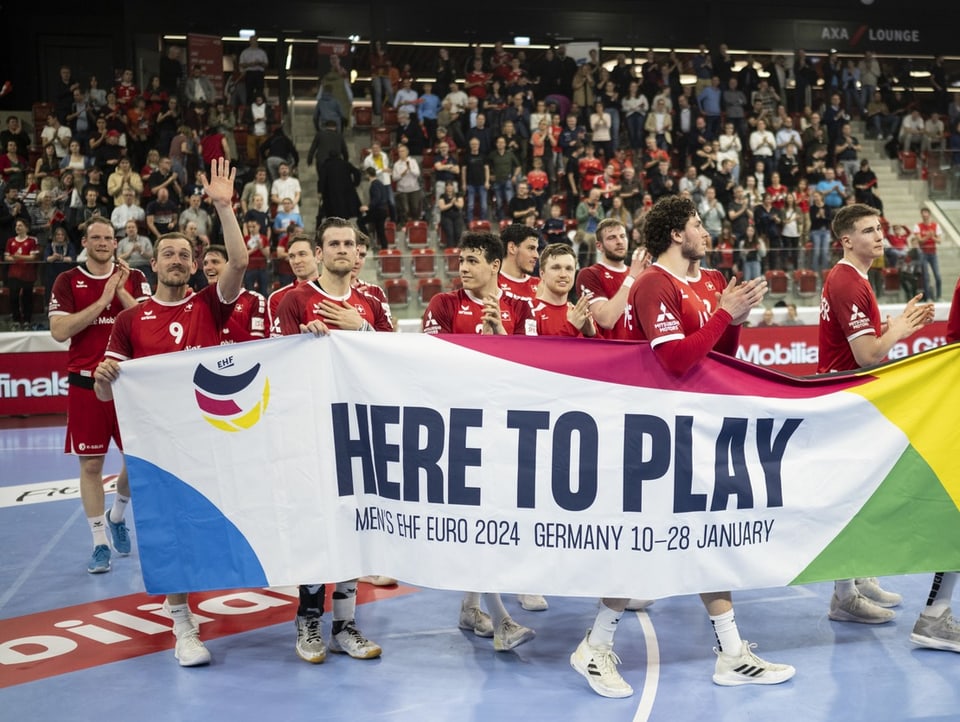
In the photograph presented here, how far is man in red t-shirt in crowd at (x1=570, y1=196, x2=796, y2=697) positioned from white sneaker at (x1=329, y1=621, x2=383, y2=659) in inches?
45.9

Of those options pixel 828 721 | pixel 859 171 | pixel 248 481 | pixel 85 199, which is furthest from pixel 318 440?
pixel 859 171

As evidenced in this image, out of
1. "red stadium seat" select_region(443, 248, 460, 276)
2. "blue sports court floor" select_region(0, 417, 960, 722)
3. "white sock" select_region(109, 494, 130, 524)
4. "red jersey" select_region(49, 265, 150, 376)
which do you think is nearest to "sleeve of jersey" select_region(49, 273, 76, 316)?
"red jersey" select_region(49, 265, 150, 376)

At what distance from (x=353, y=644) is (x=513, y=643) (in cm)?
92

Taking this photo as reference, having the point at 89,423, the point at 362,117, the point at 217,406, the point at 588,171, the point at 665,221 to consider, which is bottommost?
the point at 89,423

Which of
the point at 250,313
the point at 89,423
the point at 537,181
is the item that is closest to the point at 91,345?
the point at 89,423

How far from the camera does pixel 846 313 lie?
6012 millimetres

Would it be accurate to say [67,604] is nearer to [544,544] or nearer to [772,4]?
[544,544]

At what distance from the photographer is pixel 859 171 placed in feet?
75.4

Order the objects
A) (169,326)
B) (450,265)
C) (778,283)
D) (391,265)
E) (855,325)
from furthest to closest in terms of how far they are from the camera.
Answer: (778,283)
(450,265)
(391,265)
(169,326)
(855,325)

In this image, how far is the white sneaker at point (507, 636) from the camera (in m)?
5.78

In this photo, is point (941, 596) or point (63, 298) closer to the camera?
point (941, 596)

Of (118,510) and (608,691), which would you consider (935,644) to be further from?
(118,510)

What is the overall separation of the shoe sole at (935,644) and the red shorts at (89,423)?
18.3ft

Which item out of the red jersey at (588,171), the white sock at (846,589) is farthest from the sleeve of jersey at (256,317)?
the red jersey at (588,171)
